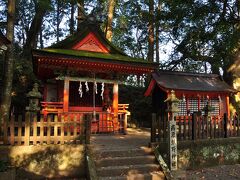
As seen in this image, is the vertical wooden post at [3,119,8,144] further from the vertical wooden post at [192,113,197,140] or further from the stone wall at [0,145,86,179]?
the vertical wooden post at [192,113,197,140]

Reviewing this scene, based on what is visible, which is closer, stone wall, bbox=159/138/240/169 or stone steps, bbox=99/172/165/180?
stone steps, bbox=99/172/165/180

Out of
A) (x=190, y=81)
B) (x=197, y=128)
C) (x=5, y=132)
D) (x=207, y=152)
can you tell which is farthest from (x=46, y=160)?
(x=190, y=81)

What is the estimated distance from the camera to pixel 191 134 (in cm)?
1037

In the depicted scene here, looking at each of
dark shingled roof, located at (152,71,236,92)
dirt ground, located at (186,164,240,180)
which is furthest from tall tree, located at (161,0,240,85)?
dirt ground, located at (186,164,240,180)

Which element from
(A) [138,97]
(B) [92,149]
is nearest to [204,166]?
(B) [92,149]

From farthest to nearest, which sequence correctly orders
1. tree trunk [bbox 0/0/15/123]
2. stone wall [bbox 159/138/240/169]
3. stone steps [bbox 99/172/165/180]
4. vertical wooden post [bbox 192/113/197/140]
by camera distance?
tree trunk [bbox 0/0/15/123], vertical wooden post [bbox 192/113/197/140], stone wall [bbox 159/138/240/169], stone steps [bbox 99/172/165/180]

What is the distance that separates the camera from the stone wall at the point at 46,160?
7801 millimetres

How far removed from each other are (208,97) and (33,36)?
1685 centimetres

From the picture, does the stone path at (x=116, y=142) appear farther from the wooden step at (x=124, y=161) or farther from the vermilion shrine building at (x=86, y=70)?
the vermilion shrine building at (x=86, y=70)

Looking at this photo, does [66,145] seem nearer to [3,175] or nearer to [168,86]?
[3,175]

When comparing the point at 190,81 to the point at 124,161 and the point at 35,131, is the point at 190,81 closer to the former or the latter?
the point at 124,161

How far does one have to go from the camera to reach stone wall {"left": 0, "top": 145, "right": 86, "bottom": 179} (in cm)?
780

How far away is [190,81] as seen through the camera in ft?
63.9

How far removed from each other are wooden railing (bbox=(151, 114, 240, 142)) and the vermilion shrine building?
429 cm
